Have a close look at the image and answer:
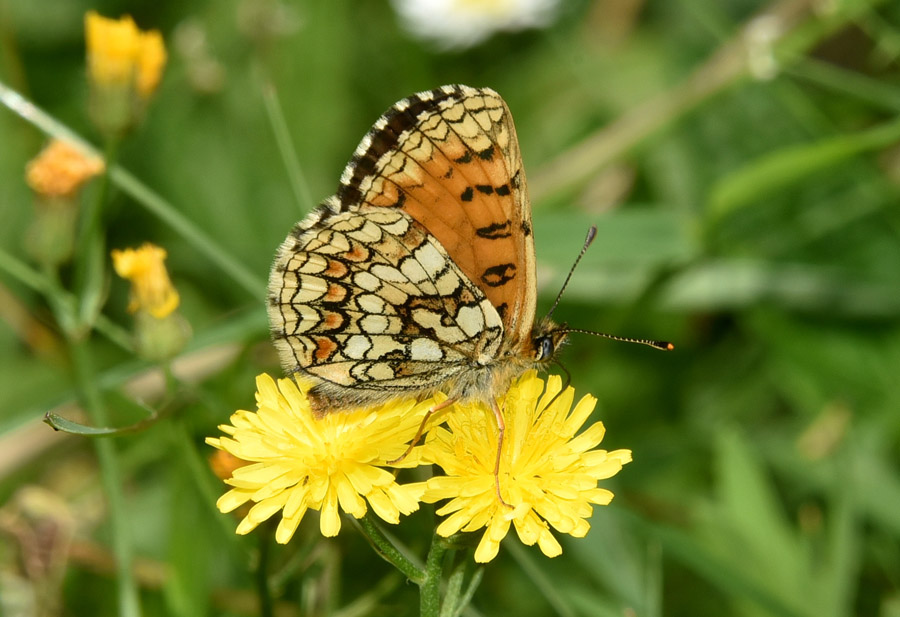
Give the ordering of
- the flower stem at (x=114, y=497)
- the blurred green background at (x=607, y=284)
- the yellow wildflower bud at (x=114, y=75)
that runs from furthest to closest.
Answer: the blurred green background at (x=607, y=284), the yellow wildflower bud at (x=114, y=75), the flower stem at (x=114, y=497)

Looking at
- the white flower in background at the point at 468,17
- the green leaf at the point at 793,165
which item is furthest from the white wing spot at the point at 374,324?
the white flower in background at the point at 468,17

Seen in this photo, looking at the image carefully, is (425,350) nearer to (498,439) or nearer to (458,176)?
(498,439)

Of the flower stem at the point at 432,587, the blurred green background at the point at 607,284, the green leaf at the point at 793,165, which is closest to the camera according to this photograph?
the flower stem at the point at 432,587

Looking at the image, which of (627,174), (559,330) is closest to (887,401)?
(627,174)

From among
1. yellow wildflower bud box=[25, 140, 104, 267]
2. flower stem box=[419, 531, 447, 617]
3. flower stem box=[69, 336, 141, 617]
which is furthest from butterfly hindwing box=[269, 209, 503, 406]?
yellow wildflower bud box=[25, 140, 104, 267]

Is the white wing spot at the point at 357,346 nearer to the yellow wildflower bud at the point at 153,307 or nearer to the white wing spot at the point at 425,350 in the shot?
the white wing spot at the point at 425,350

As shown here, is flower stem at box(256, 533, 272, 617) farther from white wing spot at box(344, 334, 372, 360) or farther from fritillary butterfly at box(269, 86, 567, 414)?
white wing spot at box(344, 334, 372, 360)
